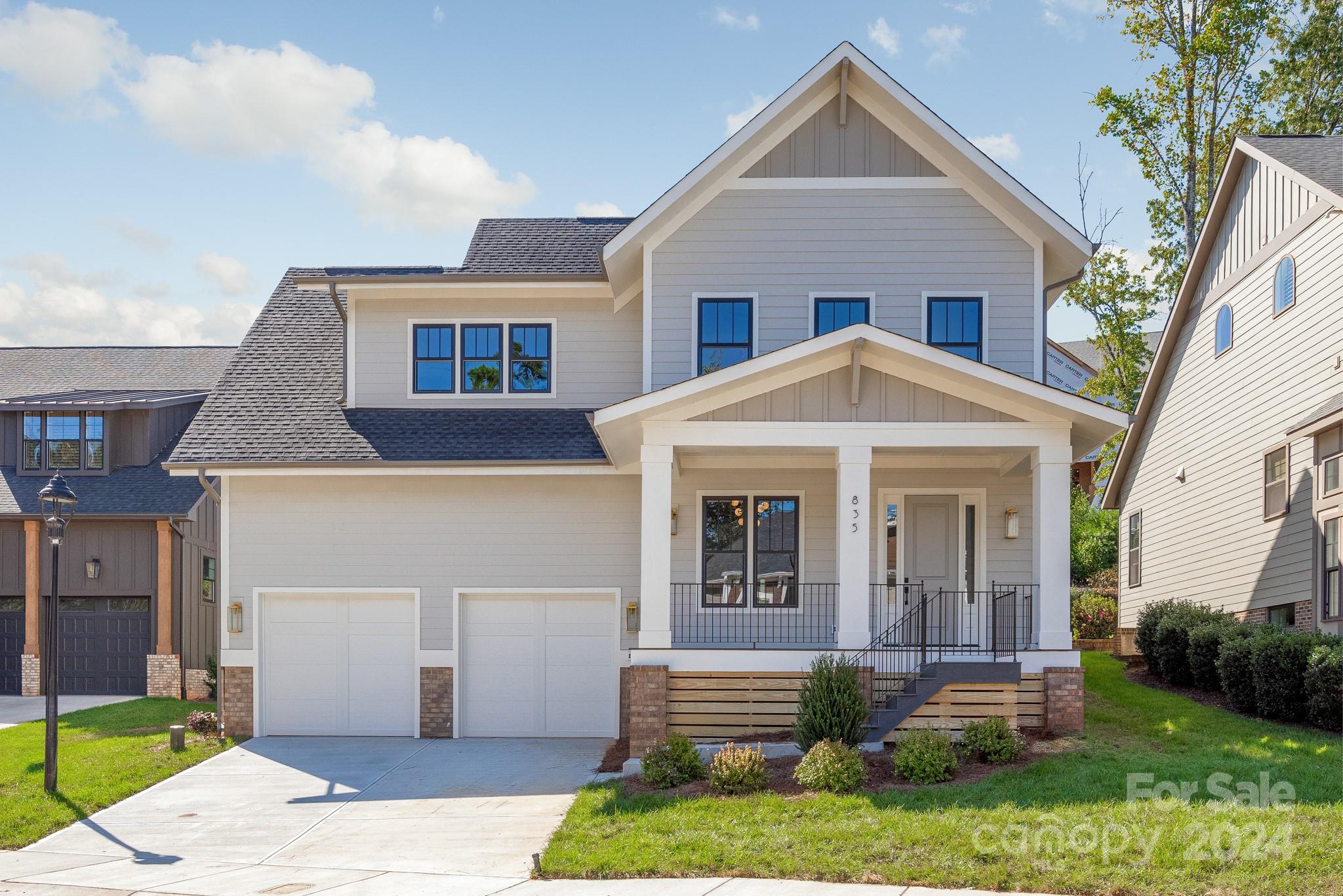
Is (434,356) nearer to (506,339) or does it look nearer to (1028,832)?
(506,339)

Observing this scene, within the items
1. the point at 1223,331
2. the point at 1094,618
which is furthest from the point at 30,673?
the point at 1223,331

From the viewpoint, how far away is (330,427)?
60.6 ft

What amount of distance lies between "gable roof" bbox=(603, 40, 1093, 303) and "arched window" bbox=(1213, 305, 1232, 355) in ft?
12.7

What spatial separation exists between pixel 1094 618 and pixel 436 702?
50.3ft

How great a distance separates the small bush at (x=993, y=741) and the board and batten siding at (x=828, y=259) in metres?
6.12

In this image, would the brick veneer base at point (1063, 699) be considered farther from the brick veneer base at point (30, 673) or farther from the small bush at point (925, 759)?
the brick veneer base at point (30, 673)

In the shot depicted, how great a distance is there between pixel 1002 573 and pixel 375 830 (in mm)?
9170

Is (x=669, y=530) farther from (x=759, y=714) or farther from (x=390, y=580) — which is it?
(x=390, y=580)

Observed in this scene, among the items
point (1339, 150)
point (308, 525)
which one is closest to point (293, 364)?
point (308, 525)

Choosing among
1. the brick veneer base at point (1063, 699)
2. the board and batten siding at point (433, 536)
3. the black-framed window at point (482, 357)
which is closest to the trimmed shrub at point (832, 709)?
the brick veneer base at point (1063, 699)

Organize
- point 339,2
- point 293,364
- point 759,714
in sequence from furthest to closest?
point 293,364
point 339,2
point 759,714

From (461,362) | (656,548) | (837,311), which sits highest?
(837,311)

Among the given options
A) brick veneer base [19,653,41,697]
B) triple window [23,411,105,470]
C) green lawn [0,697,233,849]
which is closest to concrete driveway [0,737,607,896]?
green lawn [0,697,233,849]

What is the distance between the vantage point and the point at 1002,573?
17438mm
